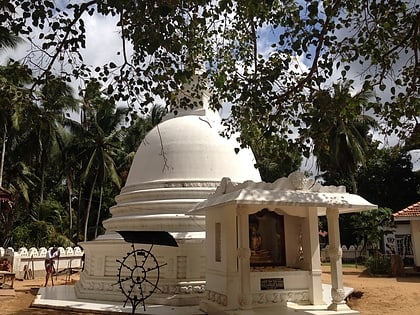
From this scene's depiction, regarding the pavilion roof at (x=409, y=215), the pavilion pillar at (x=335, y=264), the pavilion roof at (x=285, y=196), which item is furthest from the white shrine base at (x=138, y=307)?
the pavilion roof at (x=409, y=215)

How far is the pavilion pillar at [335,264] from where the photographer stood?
969 centimetres

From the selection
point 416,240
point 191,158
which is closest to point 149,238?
point 191,158

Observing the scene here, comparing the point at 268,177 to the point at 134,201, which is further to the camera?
the point at 268,177

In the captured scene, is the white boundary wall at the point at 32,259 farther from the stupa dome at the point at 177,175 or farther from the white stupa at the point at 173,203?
the stupa dome at the point at 177,175

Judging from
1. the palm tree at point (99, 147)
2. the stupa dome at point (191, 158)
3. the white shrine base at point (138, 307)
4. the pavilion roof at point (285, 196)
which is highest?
the palm tree at point (99, 147)

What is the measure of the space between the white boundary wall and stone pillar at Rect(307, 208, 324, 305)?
16073mm

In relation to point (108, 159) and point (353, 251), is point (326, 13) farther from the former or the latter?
point (353, 251)

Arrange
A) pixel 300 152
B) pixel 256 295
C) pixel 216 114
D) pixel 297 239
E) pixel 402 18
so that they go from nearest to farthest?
pixel 402 18 → pixel 300 152 → pixel 256 295 → pixel 297 239 → pixel 216 114

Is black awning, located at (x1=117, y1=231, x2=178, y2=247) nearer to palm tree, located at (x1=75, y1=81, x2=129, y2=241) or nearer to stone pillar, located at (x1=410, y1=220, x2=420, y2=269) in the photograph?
stone pillar, located at (x1=410, y1=220, x2=420, y2=269)

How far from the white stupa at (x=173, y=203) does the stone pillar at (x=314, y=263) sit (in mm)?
2953

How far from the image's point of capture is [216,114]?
15.9 m

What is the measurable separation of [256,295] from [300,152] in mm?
3819

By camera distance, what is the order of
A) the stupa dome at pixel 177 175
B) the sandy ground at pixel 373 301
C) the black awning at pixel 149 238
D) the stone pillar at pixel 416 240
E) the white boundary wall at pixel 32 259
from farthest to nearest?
the white boundary wall at pixel 32 259, the stone pillar at pixel 416 240, the stupa dome at pixel 177 175, the sandy ground at pixel 373 301, the black awning at pixel 149 238

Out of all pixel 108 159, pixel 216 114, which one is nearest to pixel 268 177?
pixel 108 159
